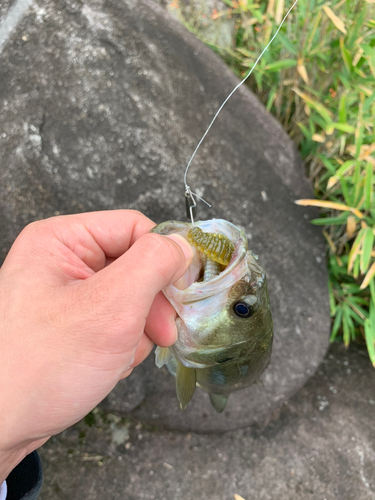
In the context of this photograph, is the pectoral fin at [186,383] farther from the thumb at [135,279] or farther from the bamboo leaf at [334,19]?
the bamboo leaf at [334,19]

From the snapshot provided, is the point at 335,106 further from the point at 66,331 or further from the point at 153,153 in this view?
the point at 66,331

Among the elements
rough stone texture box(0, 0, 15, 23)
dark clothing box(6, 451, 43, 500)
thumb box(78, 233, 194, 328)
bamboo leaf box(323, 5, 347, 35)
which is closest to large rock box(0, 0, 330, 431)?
rough stone texture box(0, 0, 15, 23)

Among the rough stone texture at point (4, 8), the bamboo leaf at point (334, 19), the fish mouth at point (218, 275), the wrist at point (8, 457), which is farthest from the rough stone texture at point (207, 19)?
the wrist at point (8, 457)

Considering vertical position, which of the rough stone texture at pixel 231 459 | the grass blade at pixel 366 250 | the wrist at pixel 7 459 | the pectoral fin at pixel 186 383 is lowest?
the rough stone texture at pixel 231 459

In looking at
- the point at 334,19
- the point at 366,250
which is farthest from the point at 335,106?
the point at 366,250

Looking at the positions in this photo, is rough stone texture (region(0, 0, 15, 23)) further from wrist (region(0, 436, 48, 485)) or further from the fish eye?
wrist (region(0, 436, 48, 485))

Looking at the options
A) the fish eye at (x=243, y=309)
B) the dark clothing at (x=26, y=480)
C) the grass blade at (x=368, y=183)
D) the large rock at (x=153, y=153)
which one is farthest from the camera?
the large rock at (x=153, y=153)

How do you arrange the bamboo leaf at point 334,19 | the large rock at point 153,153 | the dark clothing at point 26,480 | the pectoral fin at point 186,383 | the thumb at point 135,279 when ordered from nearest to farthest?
the thumb at point 135,279
the dark clothing at point 26,480
the pectoral fin at point 186,383
the bamboo leaf at point 334,19
the large rock at point 153,153
